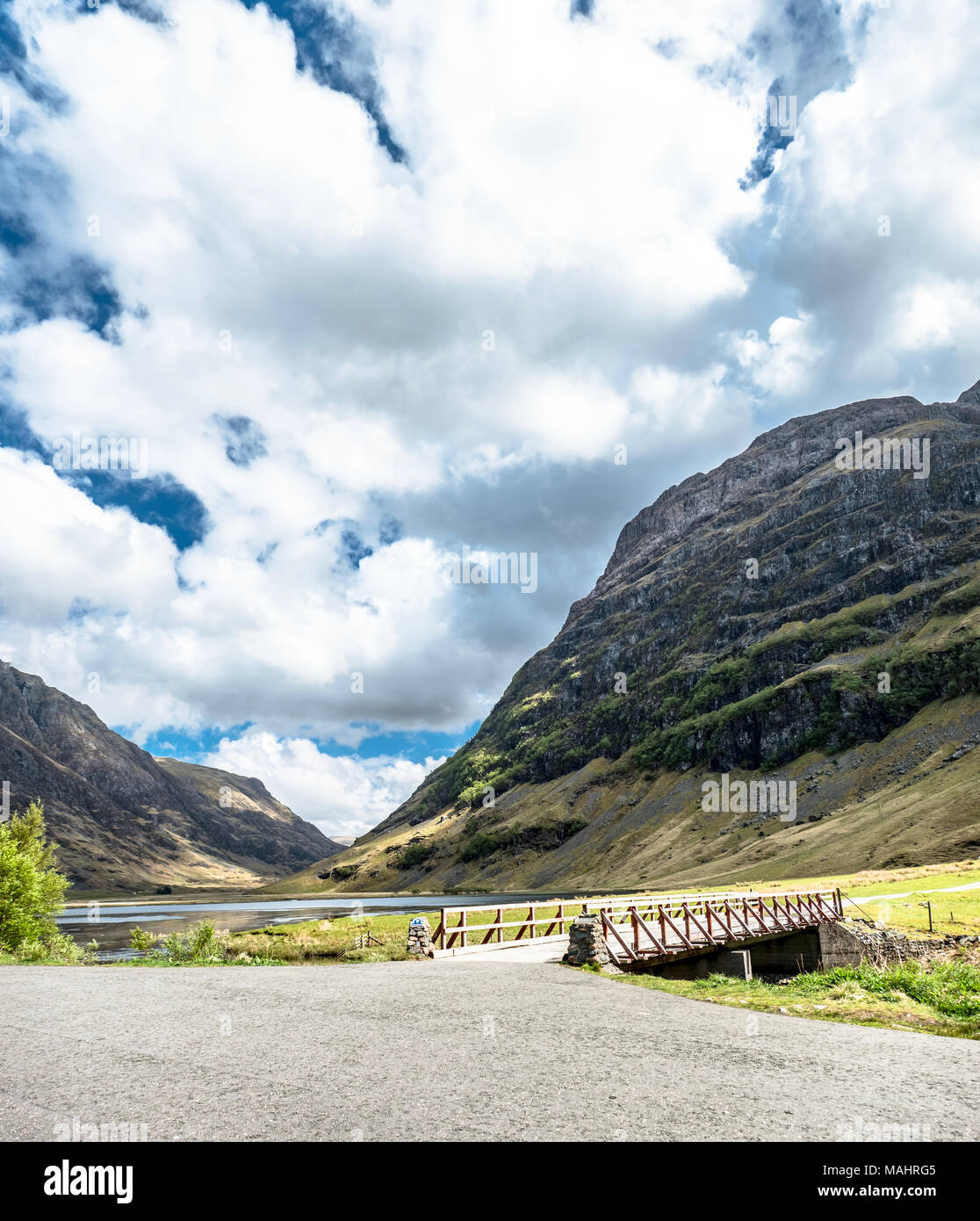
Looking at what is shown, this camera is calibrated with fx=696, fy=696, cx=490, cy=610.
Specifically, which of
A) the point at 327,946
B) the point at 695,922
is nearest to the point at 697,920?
the point at 695,922

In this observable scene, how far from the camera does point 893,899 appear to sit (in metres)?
52.6

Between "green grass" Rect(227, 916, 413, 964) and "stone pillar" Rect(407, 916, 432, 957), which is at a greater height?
"stone pillar" Rect(407, 916, 432, 957)

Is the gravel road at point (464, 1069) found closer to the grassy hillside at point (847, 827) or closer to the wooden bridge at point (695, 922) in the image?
the wooden bridge at point (695, 922)

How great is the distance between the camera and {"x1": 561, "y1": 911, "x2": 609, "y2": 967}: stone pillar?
2366cm

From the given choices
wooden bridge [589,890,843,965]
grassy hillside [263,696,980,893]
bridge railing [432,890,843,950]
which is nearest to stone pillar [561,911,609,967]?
wooden bridge [589,890,843,965]

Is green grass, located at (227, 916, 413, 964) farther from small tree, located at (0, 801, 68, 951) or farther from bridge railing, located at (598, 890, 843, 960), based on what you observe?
bridge railing, located at (598, 890, 843, 960)

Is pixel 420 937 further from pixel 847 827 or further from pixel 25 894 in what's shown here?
pixel 847 827

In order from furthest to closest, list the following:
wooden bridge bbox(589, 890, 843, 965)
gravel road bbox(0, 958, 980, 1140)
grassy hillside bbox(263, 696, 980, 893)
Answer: grassy hillside bbox(263, 696, 980, 893) < wooden bridge bbox(589, 890, 843, 965) < gravel road bbox(0, 958, 980, 1140)

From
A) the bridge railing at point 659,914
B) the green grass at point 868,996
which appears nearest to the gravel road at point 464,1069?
the green grass at point 868,996

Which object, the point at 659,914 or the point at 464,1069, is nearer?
the point at 464,1069

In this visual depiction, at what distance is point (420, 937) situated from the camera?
2730 cm

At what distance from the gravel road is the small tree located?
1258 inches

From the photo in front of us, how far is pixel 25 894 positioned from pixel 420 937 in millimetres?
32587
